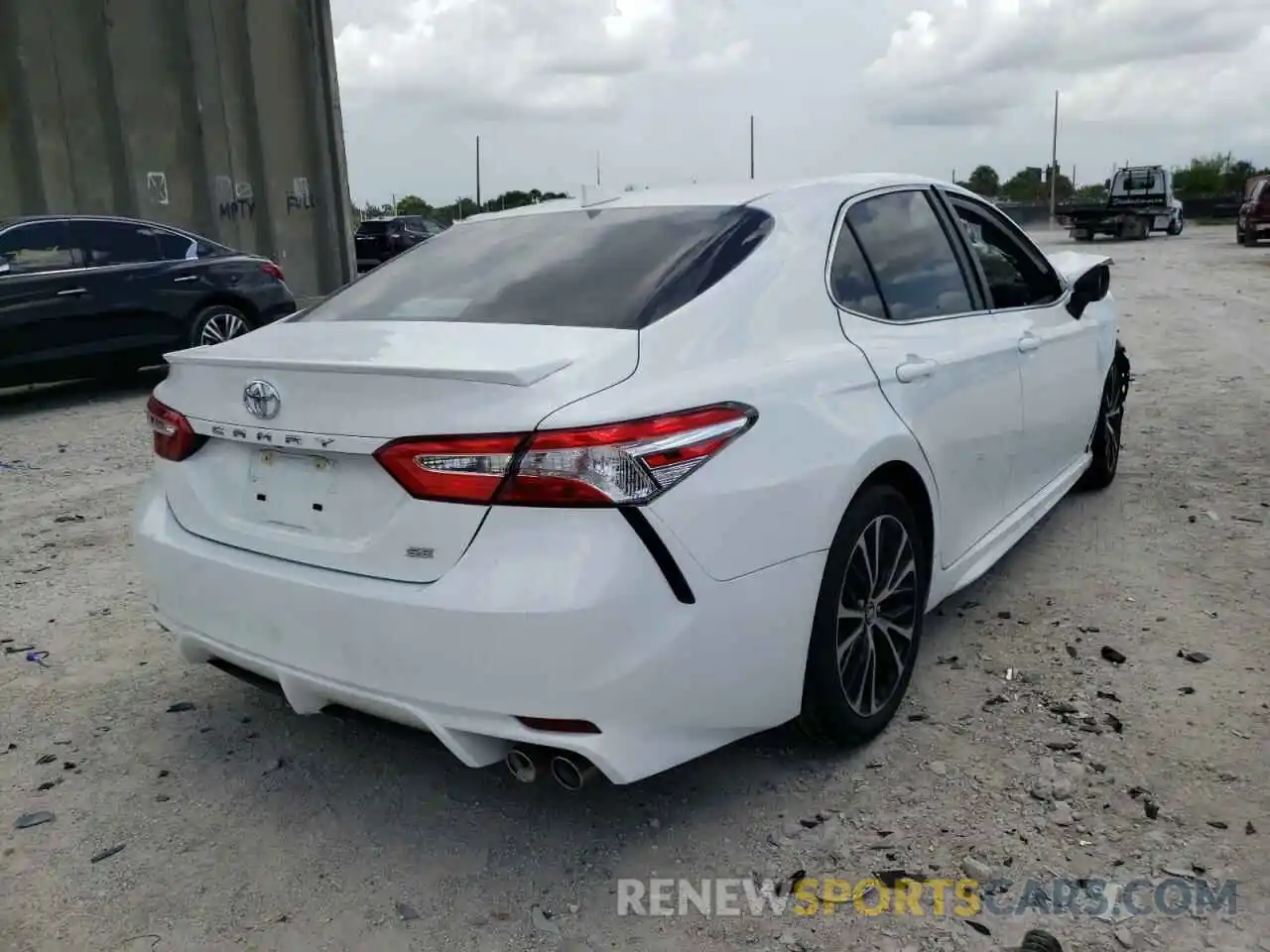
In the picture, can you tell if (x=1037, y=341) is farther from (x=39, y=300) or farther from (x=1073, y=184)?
(x=1073, y=184)

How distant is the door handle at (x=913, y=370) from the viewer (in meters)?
3.09

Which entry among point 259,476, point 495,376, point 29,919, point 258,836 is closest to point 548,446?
point 495,376

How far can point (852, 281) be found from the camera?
316cm

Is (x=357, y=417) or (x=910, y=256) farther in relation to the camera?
(x=910, y=256)

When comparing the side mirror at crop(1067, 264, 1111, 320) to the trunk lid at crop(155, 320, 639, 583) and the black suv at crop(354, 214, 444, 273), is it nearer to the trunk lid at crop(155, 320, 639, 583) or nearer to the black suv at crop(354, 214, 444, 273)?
the trunk lid at crop(155, 320, 639, 583)

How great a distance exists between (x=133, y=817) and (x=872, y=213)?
2.75m

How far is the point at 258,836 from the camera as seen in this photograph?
2746 mm

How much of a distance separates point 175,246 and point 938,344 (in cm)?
783

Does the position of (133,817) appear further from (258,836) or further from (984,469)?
(984,469)

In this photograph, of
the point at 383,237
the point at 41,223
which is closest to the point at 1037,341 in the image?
the point at 41,223

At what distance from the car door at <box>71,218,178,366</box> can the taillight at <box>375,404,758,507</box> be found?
7.43 m

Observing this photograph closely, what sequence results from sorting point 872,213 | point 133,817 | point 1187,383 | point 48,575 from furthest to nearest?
1. point 1187,383
2. point 48,575
3. point 872,213
4. point 133,817

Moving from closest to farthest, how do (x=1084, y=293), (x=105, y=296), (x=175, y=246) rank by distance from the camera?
(x=1084, y=293), (x=105, y=296), (x=175, y=246)

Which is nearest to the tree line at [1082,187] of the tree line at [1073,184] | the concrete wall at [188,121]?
the tree line at [1073,184]
